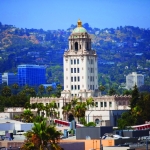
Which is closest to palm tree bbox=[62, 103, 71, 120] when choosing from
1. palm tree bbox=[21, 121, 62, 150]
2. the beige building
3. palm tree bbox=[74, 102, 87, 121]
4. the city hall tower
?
the beige building

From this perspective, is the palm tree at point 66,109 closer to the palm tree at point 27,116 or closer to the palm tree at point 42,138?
the palm tree at point 27,116

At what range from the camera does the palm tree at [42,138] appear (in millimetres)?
76000

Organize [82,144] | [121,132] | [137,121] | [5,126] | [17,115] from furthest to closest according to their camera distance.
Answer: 1. [17,115]
2. [137,121]
3. [5,126]
4. [121,132]
5. [82,144]

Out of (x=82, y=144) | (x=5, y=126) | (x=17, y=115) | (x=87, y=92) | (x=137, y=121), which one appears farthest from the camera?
(x=87, y=92)

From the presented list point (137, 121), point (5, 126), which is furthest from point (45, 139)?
point (137, 121)

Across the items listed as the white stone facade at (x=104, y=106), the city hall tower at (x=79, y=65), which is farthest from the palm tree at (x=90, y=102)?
the city hall tower at (x=79, y=65)

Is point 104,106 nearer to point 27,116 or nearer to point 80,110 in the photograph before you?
point 80,110

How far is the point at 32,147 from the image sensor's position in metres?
75.8

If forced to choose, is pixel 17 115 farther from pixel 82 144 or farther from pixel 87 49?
pixel 82 144

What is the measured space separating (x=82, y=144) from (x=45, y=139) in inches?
277

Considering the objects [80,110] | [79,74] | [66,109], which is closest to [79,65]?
[79,74]

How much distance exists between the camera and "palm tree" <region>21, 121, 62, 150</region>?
249 feet

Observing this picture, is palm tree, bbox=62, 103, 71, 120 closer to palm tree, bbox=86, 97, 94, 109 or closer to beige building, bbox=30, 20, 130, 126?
beige building, bbox=30, 20, 130, 126

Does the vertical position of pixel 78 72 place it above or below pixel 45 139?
above
